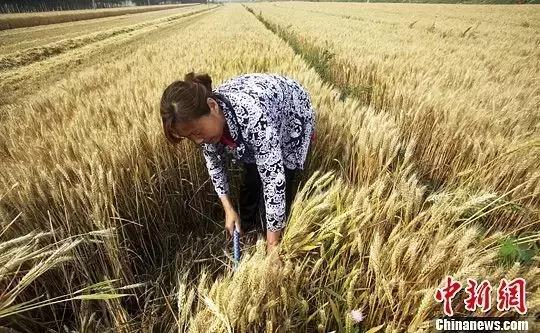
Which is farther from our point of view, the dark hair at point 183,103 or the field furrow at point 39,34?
the field furrow at point 39,34

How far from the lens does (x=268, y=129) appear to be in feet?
5.32

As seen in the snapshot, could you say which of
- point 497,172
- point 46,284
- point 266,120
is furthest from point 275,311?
point 497,172

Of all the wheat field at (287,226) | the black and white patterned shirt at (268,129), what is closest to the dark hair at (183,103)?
the black and white patterned shirt at (268,129)

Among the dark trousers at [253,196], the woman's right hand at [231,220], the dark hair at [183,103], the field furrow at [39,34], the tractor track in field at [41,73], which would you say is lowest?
the field furrow at [39,34]

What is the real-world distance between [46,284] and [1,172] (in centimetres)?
59

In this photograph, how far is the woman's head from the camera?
1401 millimetres

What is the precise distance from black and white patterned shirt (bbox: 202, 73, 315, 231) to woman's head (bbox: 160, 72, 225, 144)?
132mm

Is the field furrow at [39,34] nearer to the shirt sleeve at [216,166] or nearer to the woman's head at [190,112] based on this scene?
the shirt sleeve at [216,166]

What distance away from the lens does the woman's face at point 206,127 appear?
4.75ft

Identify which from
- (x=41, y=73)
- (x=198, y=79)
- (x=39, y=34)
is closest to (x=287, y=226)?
(x=198, y=79)

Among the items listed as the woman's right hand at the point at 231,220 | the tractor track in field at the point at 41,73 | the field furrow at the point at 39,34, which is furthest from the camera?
the field furrow at the point at 39,34

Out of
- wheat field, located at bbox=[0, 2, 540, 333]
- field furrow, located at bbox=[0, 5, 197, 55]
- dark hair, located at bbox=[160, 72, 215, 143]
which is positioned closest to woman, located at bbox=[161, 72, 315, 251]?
dark hair, located at bbox=[160, 72, 215, 143]

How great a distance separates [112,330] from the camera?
136cm

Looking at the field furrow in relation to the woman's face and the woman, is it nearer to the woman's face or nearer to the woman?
the woman
